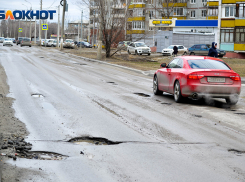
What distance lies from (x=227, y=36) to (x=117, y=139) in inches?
1878

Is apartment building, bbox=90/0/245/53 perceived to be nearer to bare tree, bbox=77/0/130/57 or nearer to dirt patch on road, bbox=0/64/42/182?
bare tree, bbox=77/0/130/57

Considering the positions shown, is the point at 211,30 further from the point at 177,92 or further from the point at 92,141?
the point at 92,141

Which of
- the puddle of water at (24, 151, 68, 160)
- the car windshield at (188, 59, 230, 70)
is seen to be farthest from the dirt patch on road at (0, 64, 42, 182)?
the car windshield at (188, 59, 230, 70)

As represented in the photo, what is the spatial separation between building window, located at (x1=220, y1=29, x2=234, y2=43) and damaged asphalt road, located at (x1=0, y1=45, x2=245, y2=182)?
136 feet

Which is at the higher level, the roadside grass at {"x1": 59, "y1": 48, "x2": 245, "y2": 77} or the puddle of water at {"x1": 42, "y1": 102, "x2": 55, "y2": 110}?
the roadside grass at {"x1": 59, "y1": 48, "x2": 245, "y2": 77}

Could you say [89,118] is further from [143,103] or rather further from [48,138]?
[143,103]

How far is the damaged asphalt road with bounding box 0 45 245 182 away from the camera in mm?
5000

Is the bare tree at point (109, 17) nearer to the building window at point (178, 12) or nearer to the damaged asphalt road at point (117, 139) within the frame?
the damaged asphalt road at point (117, 139)

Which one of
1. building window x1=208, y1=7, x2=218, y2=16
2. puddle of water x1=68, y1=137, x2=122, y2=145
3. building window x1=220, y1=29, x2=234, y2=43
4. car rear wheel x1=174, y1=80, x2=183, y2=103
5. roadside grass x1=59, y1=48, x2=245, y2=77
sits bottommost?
puddle of water x1=68, y1=137, x2=122, y2=145

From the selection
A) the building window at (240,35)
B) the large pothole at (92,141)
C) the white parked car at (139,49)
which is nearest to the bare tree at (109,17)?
the white parked car at (139,49)

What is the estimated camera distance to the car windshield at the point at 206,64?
11633 millimetres

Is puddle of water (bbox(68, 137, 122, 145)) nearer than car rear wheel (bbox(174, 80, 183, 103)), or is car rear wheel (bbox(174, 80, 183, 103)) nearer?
puddle of water (bbox(68, 137, 122, 145))

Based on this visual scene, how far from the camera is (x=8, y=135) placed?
22.1 ft

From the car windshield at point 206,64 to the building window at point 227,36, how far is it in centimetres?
4108
